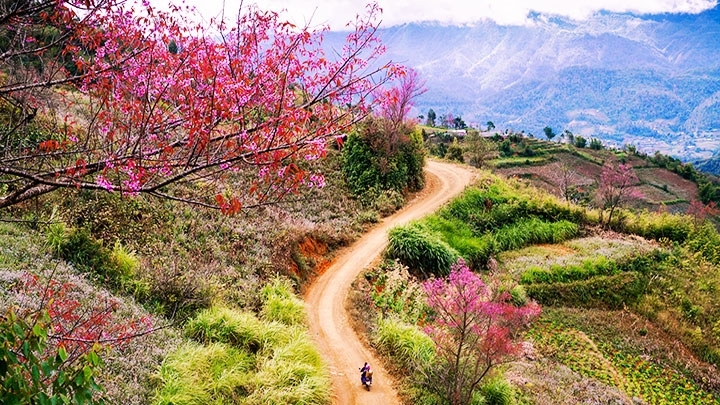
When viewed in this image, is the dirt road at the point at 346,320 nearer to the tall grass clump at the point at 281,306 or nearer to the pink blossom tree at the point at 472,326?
the tall grass clump at the point at 281,306

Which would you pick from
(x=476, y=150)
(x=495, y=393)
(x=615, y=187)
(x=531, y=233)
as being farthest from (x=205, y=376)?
(x=476, y=150)

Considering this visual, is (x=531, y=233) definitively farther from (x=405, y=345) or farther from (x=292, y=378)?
(x=292, y=378)

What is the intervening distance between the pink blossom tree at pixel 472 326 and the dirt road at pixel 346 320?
137 cm

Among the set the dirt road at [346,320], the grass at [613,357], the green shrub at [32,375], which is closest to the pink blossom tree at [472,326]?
the dirt road at [346,320]

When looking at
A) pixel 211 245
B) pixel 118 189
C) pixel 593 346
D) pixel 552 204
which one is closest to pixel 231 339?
pixel 211 245

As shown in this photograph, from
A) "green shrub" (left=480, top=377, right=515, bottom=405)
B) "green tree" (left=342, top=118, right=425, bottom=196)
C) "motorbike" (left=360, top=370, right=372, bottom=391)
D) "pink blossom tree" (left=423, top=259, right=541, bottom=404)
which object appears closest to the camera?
"pink blossom tree" (left=423, top=259, right=541, bottom=404)

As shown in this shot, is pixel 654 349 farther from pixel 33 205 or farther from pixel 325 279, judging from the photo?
pixel 33 205

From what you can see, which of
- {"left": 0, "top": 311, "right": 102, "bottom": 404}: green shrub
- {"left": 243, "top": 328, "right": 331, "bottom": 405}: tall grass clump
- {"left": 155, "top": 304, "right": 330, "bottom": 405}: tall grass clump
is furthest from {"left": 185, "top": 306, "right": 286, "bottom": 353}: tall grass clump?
{"left": 0, "top": 311, "right": 102, "bottom": 404}: green shrub

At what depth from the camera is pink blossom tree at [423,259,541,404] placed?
29.6ft

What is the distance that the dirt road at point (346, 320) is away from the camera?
9.91m

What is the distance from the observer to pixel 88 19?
431cm

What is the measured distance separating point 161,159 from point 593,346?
656 inches

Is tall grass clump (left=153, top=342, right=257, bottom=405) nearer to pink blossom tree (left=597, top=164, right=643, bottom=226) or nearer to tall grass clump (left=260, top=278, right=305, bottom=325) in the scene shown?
tall grass clump (left=260, top=278, right=305, bottom=325)

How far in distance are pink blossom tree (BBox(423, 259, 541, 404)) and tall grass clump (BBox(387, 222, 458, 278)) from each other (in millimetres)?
7059
